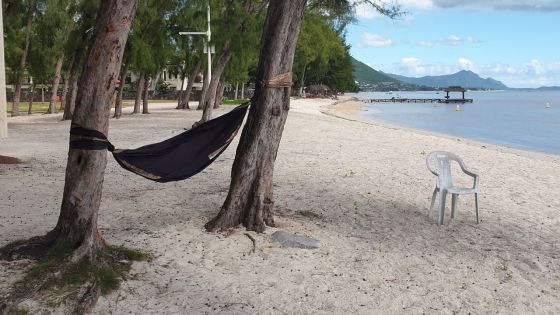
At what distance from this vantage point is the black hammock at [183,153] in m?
4.31

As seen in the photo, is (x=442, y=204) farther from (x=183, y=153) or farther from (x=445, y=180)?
(x=183, y=153)

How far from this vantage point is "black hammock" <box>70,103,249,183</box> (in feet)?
14.1

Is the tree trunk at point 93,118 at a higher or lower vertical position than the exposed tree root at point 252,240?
higher

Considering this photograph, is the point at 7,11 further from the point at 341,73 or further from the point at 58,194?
the point at 341,73

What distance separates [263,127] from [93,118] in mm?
1584

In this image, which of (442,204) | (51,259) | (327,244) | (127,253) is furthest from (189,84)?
(51,259)

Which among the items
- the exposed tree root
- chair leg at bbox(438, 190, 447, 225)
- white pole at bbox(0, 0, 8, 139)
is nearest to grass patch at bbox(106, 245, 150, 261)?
the exposed tree root

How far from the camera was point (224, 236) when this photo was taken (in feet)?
15.3

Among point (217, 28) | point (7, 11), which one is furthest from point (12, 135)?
point (217, 28)

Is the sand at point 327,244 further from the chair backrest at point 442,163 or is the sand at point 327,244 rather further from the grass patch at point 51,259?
the chair backrest at point 442,163

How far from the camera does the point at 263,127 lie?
478 centimetres

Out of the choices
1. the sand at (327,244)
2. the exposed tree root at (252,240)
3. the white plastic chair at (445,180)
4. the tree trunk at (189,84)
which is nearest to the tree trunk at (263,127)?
the exposed tree root at (252,240)

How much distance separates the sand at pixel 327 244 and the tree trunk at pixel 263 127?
0.30m

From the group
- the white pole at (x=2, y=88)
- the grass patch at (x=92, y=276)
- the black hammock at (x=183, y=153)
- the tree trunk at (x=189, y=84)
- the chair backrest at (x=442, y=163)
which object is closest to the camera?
the grass patch at (x=92, y=276)
